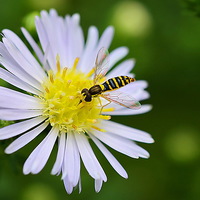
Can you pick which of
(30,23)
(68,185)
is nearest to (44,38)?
(30,23)

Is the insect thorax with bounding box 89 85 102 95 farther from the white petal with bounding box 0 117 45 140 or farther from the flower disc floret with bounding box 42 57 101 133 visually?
the white petal with bounding box 0 117 45 140

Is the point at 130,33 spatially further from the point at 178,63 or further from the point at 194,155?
the point at 194,155

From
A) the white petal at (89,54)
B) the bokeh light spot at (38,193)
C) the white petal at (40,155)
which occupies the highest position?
the white petal at (89,54)

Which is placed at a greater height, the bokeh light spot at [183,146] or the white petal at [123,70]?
the white petal at [123,70]

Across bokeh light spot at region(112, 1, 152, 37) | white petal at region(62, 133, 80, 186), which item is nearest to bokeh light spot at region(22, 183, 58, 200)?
white petal at region(62, 133, 80, 186)

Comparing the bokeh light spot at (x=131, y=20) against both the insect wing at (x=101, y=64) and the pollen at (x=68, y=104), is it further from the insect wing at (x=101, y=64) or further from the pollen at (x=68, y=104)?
the pollen at (x=68, y=104)

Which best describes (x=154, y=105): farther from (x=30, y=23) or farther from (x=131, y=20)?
(x=30, y=23)

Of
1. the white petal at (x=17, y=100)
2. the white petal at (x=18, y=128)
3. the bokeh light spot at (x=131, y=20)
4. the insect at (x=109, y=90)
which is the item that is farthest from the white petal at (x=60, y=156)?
the bokeh light spot at (x=131, y=20)

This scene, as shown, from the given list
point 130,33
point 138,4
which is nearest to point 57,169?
point 130,33
